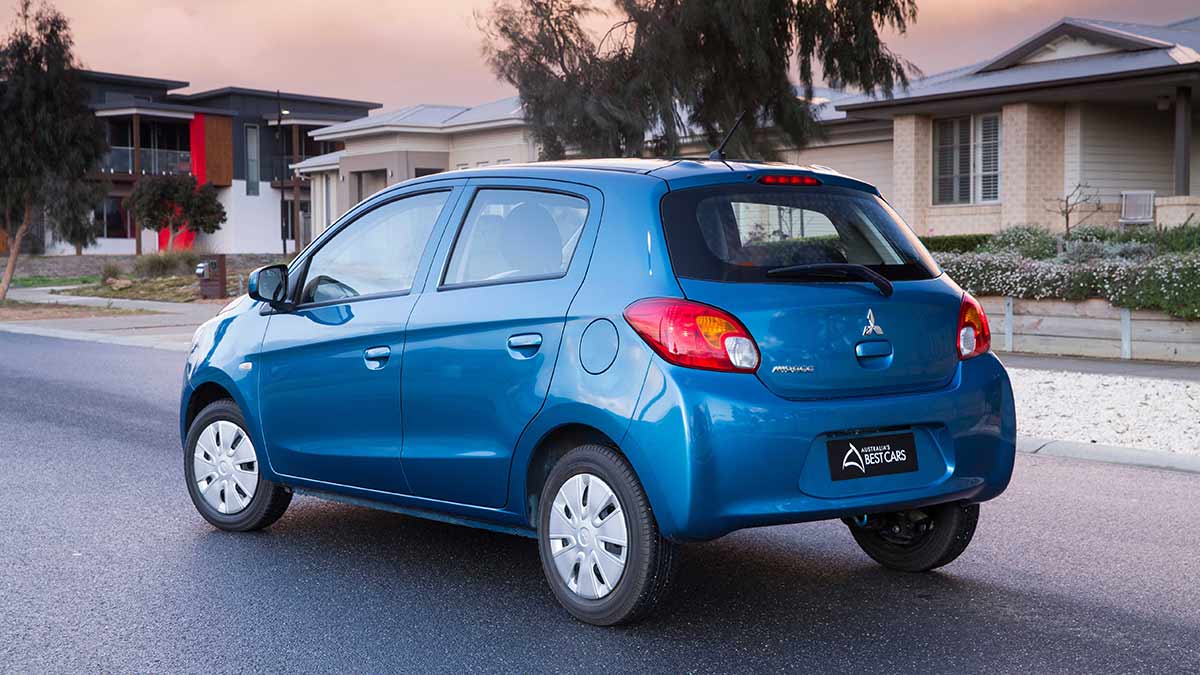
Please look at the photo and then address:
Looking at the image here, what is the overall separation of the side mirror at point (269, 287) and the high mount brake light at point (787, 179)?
8.13 ft

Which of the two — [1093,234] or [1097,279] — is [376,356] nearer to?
[1097,279]

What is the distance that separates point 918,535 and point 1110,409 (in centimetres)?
594

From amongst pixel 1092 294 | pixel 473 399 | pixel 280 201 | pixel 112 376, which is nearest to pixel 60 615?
pixel 473 399

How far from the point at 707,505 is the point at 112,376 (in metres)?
12.3

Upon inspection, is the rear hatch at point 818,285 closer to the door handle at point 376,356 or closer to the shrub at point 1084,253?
the door handle at point 376,356

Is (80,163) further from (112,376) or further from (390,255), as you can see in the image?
(390,255)

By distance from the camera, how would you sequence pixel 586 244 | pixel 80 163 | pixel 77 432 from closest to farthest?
pixel 586 244
pixel 77 432
pixel 80 163

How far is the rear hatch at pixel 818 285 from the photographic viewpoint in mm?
4852

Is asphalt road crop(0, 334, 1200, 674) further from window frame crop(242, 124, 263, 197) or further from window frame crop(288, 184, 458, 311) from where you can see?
window frame crop(242, 124, 263, 197)

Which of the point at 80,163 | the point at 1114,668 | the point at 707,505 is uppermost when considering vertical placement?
the point at 80,163

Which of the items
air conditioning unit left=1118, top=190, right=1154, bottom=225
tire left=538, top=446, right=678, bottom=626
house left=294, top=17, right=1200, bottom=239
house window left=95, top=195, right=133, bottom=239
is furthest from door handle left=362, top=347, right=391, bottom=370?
house window left=95, top=195, right=133, bottom=239

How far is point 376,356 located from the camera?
5.84 m

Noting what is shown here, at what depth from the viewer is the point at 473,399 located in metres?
5.39

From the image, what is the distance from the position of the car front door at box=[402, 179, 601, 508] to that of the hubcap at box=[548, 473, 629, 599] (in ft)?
1.01
